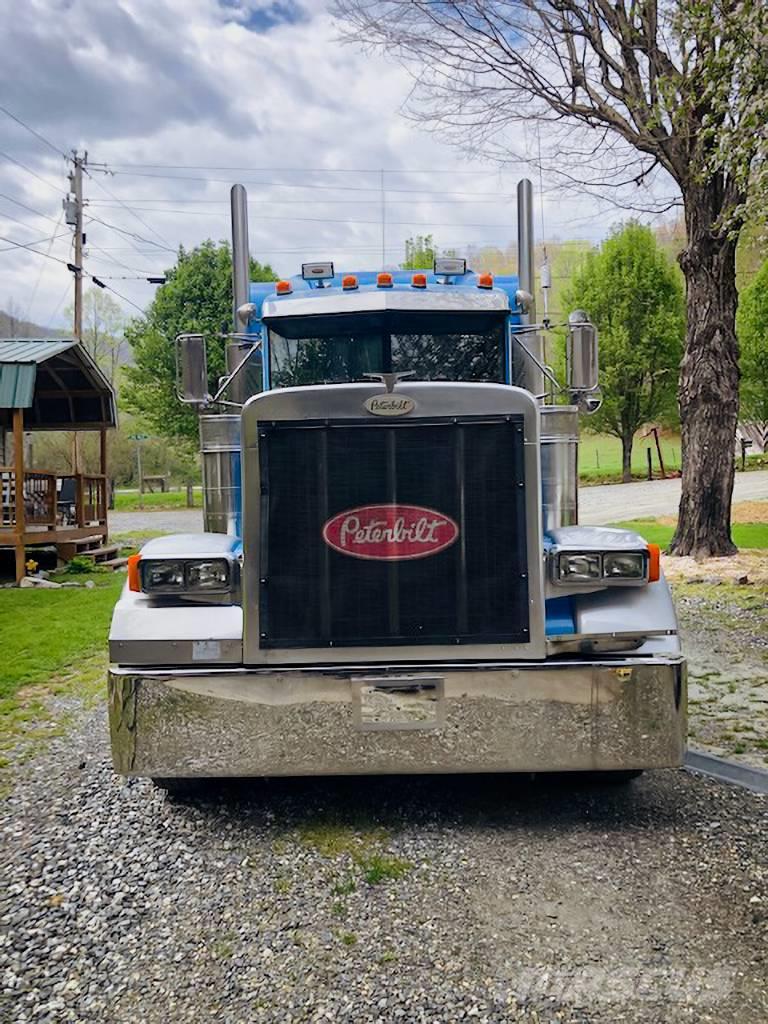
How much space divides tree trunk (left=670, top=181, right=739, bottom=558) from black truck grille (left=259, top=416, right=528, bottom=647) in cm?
861

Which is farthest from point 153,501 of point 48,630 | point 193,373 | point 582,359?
point 582,359

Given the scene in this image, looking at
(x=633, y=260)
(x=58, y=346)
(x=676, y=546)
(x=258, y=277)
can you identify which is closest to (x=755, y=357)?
(x=633, y=260)

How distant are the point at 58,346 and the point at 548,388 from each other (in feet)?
35.9

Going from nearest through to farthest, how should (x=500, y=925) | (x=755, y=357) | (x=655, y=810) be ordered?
(x=500, y=925) → (x=655, y=810) → (x=755, y=357)

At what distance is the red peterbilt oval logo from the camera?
11.3 ft

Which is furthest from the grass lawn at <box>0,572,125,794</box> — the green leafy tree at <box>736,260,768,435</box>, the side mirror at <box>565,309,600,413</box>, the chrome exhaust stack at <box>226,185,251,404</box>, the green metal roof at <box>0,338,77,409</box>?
the green leafy tree at <box>736,260,768,435</box>

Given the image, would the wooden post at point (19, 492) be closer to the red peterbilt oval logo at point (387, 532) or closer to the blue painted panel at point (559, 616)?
the red peterbilt oval logo at point (387, 532)

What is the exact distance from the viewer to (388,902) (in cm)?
302

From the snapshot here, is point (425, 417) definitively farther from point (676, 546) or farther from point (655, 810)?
point (676, 546)

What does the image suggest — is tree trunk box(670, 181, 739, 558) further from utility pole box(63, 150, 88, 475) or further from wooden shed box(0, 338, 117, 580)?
utility pole box(63, 150, 88, 475)

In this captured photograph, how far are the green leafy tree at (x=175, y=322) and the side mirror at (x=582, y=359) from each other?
849 inches

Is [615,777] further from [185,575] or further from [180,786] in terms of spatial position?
[185,575]

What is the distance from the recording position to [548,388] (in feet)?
16.5

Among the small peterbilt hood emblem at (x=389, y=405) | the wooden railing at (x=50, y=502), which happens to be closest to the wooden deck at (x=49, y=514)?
the wooden railing at (x=50, y=502)
